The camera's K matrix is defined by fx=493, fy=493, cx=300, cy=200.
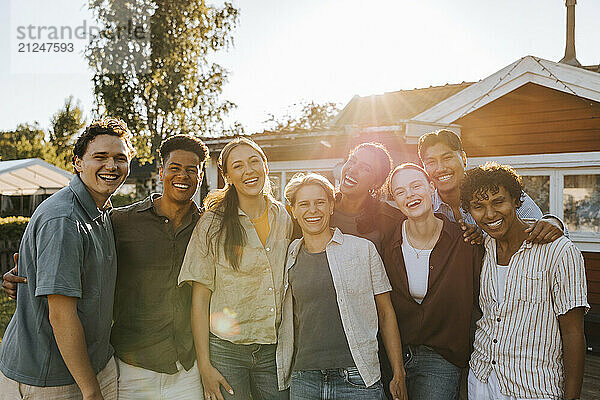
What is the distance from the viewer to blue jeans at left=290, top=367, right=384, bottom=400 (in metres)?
2.63

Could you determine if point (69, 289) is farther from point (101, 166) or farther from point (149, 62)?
point (149, 62)

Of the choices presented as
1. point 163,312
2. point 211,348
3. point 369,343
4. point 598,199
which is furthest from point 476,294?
point 598,199

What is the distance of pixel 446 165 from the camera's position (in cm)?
322

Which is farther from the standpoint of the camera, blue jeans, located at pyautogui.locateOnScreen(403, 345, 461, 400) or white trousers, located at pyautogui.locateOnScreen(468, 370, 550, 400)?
blue jeans, located at pyautogui.locateOnScreen(403, 345, 461, 400)

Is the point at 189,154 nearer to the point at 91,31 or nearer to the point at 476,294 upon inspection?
the point at 476,294

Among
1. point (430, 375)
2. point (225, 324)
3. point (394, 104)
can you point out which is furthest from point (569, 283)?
point (394, 104)

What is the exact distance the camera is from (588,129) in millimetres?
6402

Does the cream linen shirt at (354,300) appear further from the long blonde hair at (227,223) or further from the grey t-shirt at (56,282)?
the grey t-shirt at (56,282)

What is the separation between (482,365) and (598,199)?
194 inches

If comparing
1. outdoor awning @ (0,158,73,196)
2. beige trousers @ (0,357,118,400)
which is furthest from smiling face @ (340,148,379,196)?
outdoor awning @ (0,158,73,196)

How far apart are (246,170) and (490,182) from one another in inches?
53.9

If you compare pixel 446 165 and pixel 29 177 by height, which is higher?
pixel 29 177

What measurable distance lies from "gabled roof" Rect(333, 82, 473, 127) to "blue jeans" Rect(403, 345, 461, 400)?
6.99 m

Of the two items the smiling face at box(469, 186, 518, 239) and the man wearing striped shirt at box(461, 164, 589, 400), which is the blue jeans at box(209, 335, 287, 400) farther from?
the smiling face at box(469, 186, 518, 239)
